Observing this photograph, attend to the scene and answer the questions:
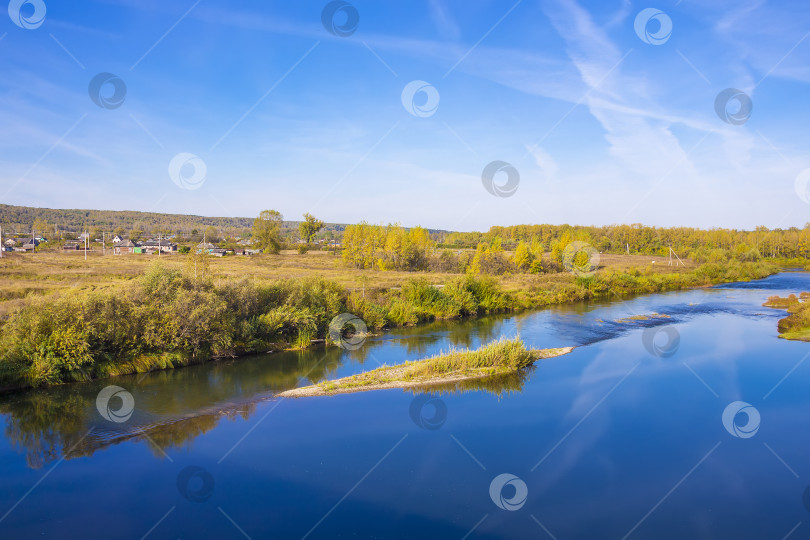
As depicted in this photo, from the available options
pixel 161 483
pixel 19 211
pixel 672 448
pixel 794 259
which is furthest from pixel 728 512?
pixel 19 211

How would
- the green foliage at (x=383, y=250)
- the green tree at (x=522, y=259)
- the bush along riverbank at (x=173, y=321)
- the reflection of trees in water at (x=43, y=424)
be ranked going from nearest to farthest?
the reflection of trees in water at (x=43, y=424), the bush along riverbank at (x=173, y=321), the green tree at (x=522, y=259), the green foliage at (x=383, y=250)

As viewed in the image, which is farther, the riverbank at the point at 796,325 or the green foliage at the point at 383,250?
the green foliage at the point at 383,250

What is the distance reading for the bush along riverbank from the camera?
1573 cm

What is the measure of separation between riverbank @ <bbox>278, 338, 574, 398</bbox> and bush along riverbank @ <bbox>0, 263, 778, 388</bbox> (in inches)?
205

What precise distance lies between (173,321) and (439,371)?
379 inches

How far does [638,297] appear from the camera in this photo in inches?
1703

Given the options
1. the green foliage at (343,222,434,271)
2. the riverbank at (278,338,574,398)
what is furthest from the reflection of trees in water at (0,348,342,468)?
the green foliage at (343,222,434,271)

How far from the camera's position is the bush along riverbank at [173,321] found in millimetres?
15734

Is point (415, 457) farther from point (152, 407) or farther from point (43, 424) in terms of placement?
point (43, 424)

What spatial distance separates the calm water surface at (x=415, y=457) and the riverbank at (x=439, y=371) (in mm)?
674

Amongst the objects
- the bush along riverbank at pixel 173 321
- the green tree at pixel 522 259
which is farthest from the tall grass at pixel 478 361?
the green tree at pixel 522 259

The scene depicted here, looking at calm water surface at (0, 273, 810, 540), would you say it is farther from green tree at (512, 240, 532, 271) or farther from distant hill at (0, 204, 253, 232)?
distant hill at (0, 204, 253, 232)

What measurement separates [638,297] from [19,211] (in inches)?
5092

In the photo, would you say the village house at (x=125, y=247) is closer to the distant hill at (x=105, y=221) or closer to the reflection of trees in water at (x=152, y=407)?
the distant hill at (x=105, y=221)
